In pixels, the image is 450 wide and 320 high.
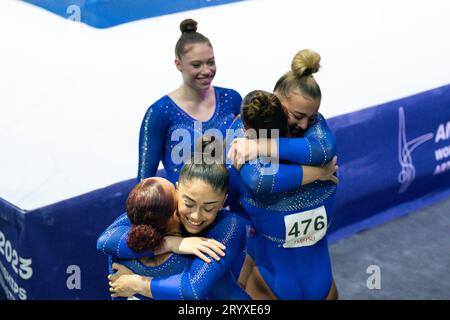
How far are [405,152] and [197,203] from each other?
8.14ft

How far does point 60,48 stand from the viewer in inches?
232

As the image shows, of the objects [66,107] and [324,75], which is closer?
[66,107]

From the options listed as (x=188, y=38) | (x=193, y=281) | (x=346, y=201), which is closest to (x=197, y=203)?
(x=193, y=281)

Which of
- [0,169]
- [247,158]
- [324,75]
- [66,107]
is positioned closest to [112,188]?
[0,169]

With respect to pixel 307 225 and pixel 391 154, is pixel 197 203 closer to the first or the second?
pixel 307 225

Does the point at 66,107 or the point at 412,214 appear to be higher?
the point at 66,107

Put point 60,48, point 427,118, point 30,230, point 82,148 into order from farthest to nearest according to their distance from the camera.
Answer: point 60,48
point 427,118
point 82,148
point 30,230

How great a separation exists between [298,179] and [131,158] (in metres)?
1.64

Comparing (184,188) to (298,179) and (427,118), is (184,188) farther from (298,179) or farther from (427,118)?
(427,118)

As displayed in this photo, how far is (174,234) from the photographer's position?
259 centimetres

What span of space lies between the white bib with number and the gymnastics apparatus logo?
6.21 ft

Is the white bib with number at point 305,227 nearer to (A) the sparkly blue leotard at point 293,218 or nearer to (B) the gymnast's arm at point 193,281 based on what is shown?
(A) the sparkly blue leotard at point 293,218

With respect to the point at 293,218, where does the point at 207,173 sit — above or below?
above

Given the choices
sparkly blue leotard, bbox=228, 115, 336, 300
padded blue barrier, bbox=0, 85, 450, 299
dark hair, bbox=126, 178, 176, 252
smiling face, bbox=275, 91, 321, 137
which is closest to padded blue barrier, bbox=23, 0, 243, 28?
padded blue barrier, bbox=0, 85, 450, 299
